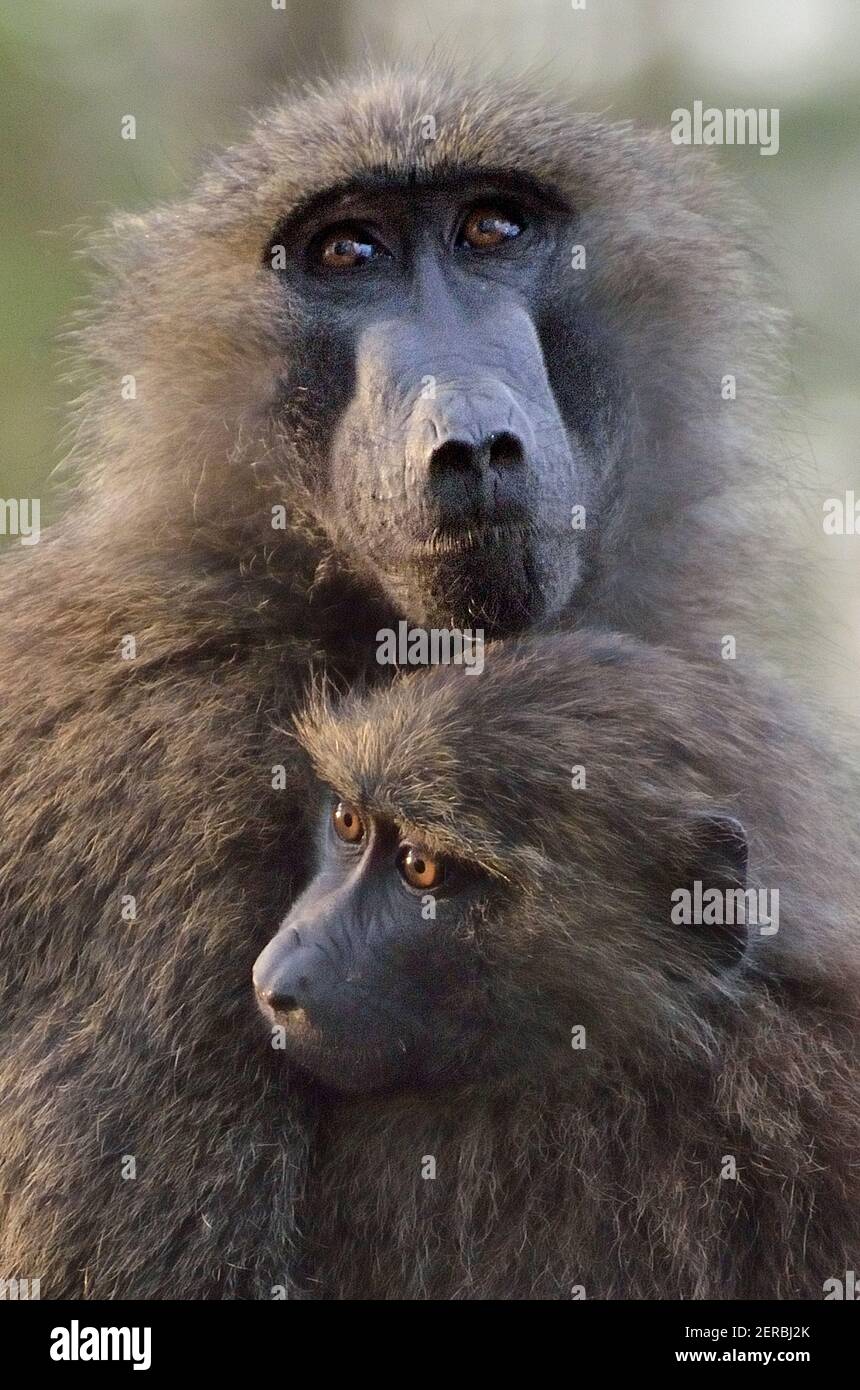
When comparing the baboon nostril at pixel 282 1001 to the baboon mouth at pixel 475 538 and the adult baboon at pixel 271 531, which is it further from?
the baboon mouth at pixel 475 538

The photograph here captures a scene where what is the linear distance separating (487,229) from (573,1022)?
2.00m

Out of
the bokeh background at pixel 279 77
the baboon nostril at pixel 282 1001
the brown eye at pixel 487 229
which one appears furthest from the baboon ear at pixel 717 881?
the bokeh background at pixel 279 77

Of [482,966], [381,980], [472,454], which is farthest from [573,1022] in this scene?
[472,454]

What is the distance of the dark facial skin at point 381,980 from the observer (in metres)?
3.49

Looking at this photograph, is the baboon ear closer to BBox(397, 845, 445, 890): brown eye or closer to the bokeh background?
Result: BBox(397, 845, 445, 890): brown eye

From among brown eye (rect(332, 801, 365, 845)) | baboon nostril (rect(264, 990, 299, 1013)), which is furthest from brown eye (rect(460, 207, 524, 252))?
baboon nostril (rect(264, 990, 299, 1013))

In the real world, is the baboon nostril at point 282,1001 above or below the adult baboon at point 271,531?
below

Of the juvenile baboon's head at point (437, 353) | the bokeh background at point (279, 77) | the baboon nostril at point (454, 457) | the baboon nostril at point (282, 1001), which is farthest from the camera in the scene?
the bokeh background at point (279, 77)

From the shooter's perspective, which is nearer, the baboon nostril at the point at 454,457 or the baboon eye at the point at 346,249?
the baboon nostril at the point at 454,457

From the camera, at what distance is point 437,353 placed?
394cm

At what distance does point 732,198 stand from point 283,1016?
2853 millimetres

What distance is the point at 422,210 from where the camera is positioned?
434cm

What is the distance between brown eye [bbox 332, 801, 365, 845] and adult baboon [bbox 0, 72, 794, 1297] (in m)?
0.09
